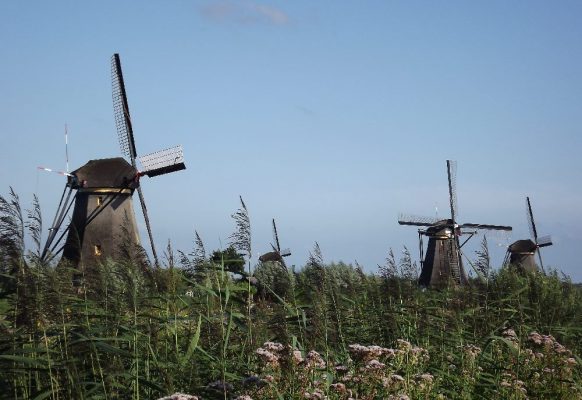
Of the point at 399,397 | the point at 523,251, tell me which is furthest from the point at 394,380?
the point at 523,251

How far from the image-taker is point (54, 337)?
7.21m

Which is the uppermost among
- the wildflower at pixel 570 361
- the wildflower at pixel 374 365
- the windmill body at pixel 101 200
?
the windmill body at pixel 101 200

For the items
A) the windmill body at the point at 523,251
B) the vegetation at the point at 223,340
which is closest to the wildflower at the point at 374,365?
the vegetation at the point at 223,340

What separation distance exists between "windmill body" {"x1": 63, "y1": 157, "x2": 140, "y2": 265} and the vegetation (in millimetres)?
25890

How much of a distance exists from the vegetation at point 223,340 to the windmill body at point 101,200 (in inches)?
1019

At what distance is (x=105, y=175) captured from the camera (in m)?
35.2

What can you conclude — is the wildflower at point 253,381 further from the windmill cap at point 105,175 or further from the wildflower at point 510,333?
the windmill cap at point 105,175

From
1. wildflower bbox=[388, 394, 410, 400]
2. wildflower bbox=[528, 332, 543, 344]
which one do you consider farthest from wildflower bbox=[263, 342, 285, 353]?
wildflower bbox=[528, 332, 543, 344]

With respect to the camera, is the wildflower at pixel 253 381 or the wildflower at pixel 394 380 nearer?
the wildflower at pixel 253 381

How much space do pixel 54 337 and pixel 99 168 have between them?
2881 cm

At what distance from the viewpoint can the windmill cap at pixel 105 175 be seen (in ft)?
115

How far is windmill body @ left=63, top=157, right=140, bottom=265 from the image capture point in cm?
3453

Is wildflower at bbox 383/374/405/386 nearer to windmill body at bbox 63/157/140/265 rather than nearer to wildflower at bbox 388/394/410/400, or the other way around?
wildflower at bbox 388/394/410/400

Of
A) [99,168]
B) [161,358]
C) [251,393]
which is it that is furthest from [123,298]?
[99,168]
